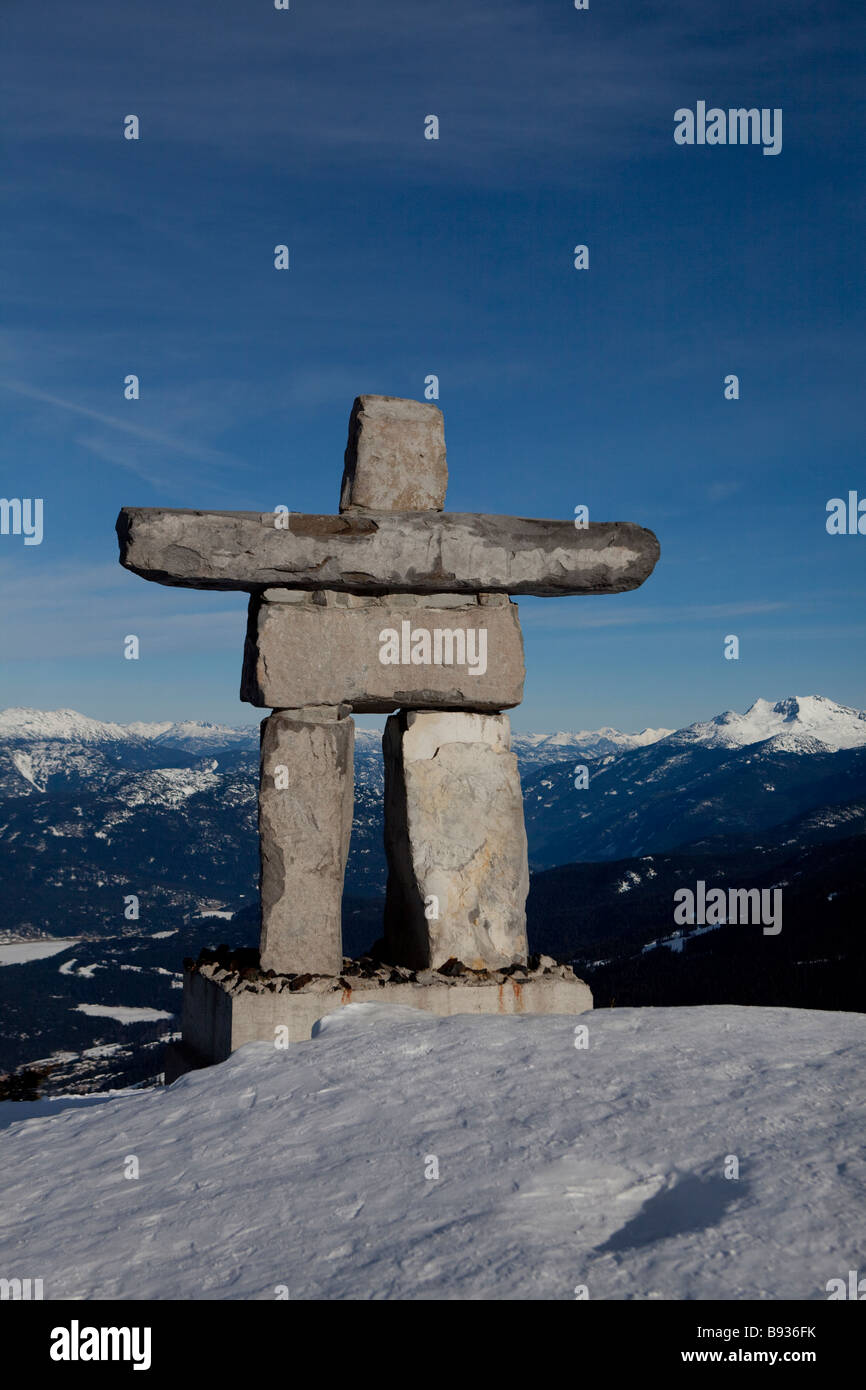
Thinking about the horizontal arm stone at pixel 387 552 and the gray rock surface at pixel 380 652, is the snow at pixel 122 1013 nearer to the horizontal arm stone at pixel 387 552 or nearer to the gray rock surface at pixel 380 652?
the gray rock surface at pixel 380 652

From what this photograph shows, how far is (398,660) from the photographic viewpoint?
888cm

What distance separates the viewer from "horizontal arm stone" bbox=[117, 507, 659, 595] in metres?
8.30

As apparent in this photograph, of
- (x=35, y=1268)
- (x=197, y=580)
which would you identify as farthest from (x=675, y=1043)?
(x=197, y=580)

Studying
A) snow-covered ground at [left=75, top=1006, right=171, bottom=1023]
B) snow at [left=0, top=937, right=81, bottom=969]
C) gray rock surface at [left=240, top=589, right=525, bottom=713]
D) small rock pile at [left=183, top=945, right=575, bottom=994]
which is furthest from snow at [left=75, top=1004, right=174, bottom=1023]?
gray rock surface at [left=240, top=589, right=525, bottom=713]

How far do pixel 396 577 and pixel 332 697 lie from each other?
3.71 ft

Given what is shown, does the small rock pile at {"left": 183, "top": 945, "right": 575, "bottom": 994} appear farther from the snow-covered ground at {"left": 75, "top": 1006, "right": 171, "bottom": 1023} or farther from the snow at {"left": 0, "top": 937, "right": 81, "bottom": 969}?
the snow at {"left": 0, "top": 937, "right": 81, "bottom": 969}

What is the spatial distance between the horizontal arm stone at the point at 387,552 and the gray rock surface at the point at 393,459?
44cm

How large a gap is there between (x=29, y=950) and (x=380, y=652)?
7322 inches

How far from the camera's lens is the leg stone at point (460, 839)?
Result: 29.6ft

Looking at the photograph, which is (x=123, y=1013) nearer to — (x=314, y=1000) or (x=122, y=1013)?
(x=122, y=1013)

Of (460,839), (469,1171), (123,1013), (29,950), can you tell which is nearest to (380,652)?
(460,839)

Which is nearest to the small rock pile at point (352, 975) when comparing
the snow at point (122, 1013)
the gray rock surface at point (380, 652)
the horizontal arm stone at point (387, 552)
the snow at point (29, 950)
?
the gray rock surface at point (380, 652)

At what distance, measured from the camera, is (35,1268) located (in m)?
4.46
